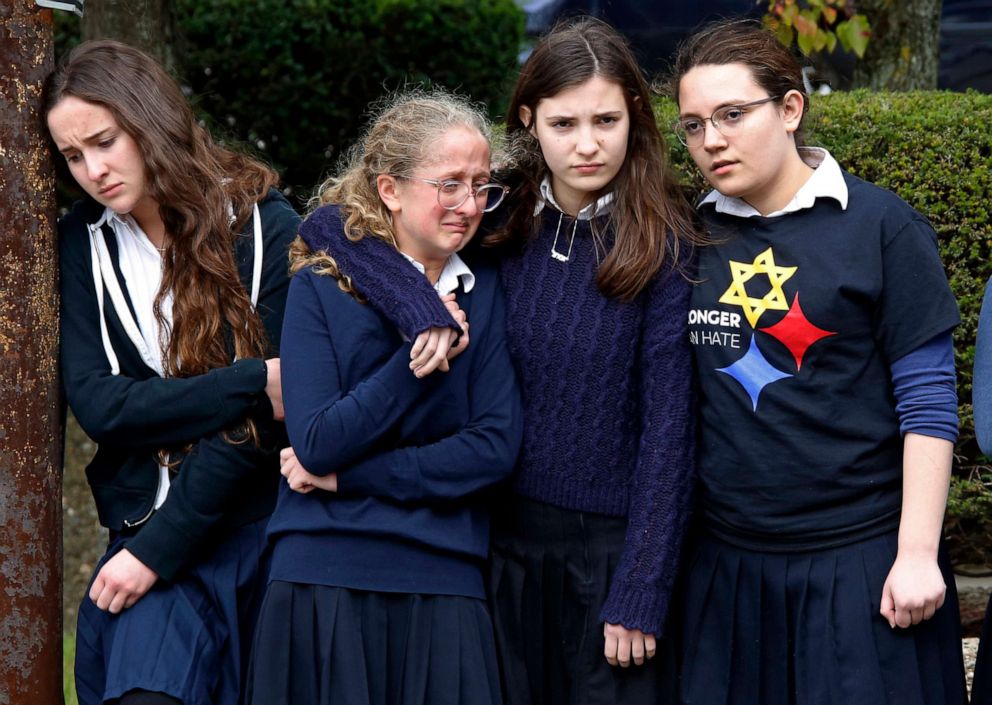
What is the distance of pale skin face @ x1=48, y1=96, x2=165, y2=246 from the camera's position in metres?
2.88

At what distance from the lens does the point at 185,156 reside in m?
2.96

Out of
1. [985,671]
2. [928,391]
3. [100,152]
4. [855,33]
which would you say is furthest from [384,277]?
[855,33]

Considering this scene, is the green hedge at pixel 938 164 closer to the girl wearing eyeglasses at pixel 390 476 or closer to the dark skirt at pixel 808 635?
the girl wearing eyeglasses at pixel 390 476

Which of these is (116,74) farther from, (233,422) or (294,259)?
(233,422)

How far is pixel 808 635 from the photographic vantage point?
2711mm

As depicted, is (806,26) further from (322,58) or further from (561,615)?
Answer: (561,615)

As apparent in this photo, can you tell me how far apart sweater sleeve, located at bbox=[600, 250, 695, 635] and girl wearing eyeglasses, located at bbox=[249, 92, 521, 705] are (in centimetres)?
30

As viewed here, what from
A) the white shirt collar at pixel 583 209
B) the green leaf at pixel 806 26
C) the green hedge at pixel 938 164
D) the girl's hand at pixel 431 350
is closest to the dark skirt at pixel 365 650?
the girl's hand at pixel 431 350

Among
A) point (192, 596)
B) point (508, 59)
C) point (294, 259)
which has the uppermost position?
point (508, 59)

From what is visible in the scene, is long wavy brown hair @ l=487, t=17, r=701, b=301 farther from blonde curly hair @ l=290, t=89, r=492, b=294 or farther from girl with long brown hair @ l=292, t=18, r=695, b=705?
blonde curly hair @ l=290, t=89, r=492, b=294

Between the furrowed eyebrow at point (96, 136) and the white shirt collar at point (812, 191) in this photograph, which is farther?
the furrowed eyebrow at point (96, 136)

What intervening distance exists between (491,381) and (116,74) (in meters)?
1.08

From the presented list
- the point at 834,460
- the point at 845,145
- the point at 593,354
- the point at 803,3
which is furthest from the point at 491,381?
the point at 803,3

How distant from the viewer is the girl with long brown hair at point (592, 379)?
9.07 ft
